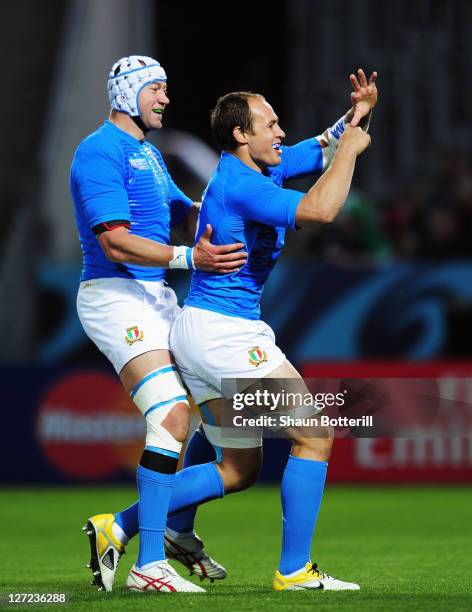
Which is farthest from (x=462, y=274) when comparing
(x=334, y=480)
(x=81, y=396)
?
(x=81, y=396)

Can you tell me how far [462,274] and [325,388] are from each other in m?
6.70

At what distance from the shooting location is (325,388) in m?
5.83

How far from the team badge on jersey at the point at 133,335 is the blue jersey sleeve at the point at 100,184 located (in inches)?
19.4

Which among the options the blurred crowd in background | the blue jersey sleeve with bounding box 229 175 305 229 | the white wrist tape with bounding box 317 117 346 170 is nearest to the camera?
the blue jersey sleeve with bounding box 229 175 305 229

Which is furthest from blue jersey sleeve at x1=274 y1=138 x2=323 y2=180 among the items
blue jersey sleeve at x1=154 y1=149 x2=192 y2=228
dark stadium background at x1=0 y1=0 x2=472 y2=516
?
dark stadium background at x1=0 y1=0 x2=472 y2=516

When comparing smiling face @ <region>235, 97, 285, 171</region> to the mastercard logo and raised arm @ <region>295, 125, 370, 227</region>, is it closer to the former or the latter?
raised arm @ <region>295, 125, 370, 227</region>

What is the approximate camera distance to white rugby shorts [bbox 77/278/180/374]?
19.9 feet

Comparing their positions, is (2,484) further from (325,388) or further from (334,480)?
(325,388)

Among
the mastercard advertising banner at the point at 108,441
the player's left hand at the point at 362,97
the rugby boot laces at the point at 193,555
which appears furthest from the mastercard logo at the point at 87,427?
the player's left hand at the point at 362,97

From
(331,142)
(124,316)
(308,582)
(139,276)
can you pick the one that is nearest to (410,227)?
(331,142)

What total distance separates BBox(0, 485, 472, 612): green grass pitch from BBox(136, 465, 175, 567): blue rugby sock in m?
0.20

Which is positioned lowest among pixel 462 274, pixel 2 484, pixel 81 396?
pixel 2 484

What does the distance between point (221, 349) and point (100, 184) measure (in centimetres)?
89

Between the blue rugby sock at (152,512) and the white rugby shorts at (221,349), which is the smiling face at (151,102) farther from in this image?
the blue rugby sock at (152,512)
